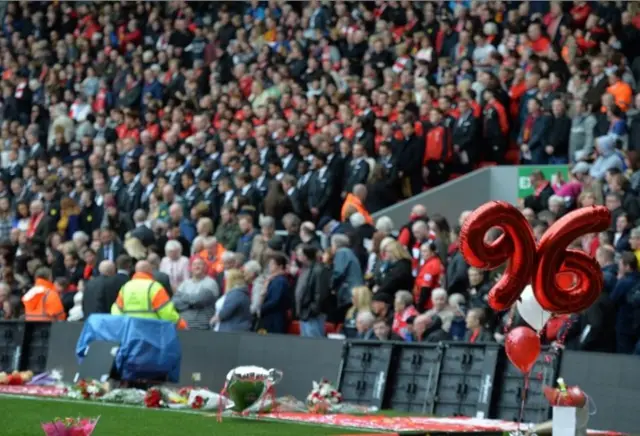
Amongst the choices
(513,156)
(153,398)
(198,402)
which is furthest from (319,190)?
(198,402)

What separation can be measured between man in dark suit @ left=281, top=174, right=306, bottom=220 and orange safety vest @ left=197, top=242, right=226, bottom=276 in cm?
197

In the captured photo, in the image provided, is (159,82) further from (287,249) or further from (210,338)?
(210,338)

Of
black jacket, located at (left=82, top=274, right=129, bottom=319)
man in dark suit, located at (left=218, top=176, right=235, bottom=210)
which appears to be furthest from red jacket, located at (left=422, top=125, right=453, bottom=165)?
black jacket, located at (left=82, top=274, right=129, bottom=319)

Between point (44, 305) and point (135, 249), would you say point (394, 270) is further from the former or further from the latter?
point (44, 305)

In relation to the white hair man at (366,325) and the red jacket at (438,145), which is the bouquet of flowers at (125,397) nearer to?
the white hair man at (366,325)

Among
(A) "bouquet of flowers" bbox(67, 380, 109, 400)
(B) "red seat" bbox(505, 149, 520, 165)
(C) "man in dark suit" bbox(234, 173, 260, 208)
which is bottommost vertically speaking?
(A) "bouquet of flowers" bbox(67, 380, 109, 400)

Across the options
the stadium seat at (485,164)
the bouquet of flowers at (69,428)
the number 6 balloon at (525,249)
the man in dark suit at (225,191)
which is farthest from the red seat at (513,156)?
the bouquet of flowers at (69,428)

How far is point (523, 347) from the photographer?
1157 cm

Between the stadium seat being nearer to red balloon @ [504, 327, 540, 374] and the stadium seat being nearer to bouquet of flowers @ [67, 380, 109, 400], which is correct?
bouquet of flowers @ [67, 380, 109, 400]

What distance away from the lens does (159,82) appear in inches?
1244

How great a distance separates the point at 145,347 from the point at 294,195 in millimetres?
6406

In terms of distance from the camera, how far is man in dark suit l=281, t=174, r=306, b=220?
23484 mm

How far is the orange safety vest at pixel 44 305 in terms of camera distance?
70.8ft

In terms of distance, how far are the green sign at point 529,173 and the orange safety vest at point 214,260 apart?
438cm
